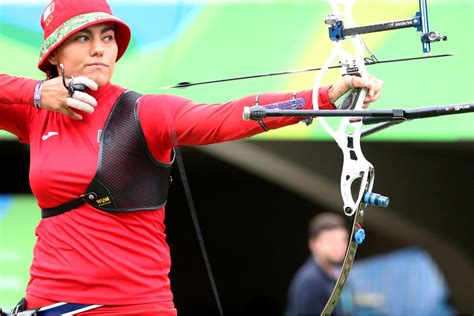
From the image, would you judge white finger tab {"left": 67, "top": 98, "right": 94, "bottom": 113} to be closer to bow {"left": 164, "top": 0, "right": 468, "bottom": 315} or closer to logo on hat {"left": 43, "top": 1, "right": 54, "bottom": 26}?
logo on hat {"left": 43, "top": 1, "right": 54, "bottom": 26}

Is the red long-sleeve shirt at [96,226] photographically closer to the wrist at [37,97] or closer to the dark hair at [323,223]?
the wrist at [37,97]

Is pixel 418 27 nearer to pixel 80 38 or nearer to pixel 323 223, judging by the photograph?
pixel 80 38

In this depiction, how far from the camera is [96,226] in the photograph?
310cm

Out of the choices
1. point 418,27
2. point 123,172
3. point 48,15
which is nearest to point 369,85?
point 418,27

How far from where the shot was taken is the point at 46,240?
3.17m

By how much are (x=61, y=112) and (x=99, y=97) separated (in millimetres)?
138

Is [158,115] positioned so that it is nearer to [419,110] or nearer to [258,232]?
[419,110]

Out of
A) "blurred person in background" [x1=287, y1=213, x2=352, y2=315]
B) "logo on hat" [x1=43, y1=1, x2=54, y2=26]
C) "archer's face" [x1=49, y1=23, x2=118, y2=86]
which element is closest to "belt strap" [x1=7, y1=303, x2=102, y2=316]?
"archer's face" [x1=49, y1=23, x2=118, y2=86]

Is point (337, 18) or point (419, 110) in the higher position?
point (337, 18)

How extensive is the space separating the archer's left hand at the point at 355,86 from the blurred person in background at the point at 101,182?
297mm

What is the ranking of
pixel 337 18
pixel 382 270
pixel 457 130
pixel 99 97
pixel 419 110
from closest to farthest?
pixel 419 110
pixel 337 18
pixel 99 97
pixel 457 130
pixel 382 270

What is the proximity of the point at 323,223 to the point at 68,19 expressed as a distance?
8.58 ft

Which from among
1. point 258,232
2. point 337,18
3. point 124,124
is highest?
point 337,18

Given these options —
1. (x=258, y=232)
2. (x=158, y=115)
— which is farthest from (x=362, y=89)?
(x=258, y=232)
